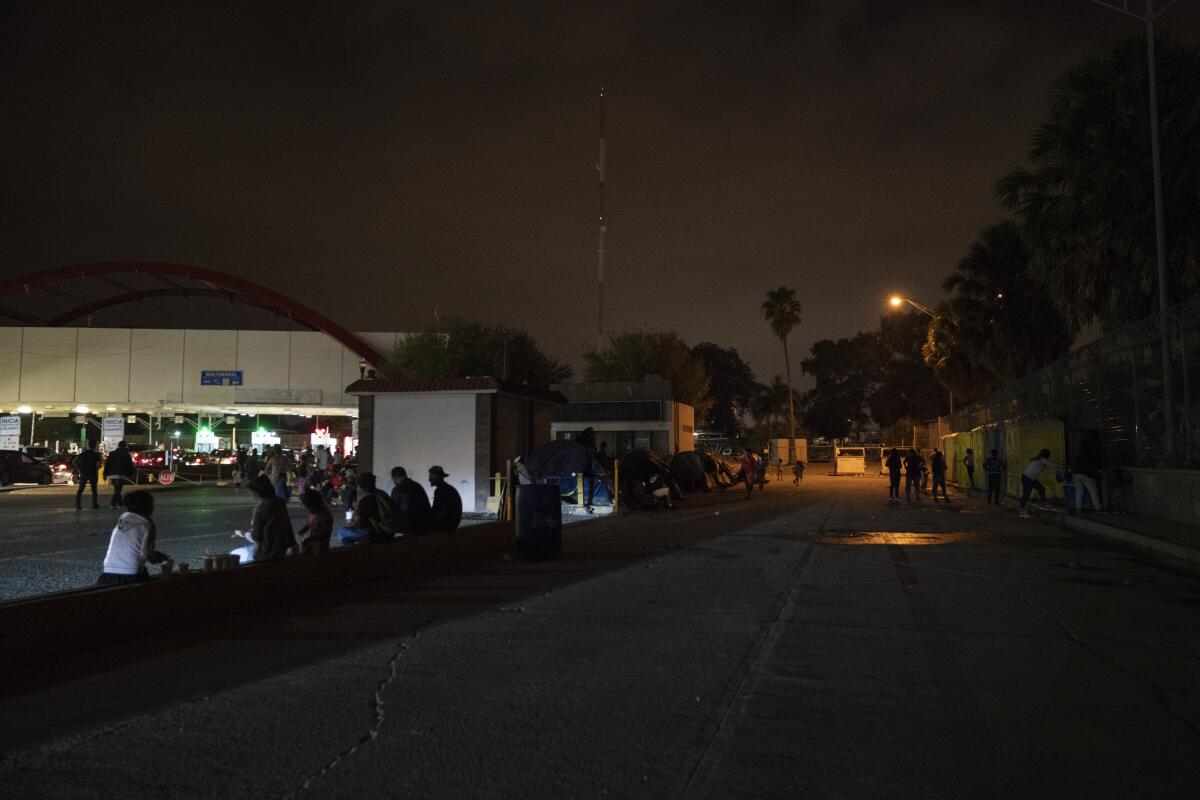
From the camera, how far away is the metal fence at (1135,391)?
1639 centimetres

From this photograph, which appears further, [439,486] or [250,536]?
[439,486]

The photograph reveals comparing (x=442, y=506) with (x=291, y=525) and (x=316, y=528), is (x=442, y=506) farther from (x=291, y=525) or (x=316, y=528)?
(x=316, y=528)

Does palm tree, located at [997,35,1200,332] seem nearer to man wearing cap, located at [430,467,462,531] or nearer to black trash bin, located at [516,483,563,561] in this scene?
black trash bin, located at [516,483,563,561]

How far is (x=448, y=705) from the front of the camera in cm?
536

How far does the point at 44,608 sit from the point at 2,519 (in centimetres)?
1488

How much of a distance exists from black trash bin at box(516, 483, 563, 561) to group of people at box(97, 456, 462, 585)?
934 millimetres

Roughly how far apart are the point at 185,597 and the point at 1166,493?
56.7 ft

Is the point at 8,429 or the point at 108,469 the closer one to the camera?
the point at 108,469

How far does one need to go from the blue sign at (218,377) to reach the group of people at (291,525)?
54192 mm

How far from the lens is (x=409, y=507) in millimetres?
11531

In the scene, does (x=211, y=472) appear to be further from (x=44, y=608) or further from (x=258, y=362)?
(x=44, y=608)

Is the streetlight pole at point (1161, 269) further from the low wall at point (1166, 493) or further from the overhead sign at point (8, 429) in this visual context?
the overhead sign at point (8, 429)

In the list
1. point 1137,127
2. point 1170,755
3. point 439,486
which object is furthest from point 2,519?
point 1137,127

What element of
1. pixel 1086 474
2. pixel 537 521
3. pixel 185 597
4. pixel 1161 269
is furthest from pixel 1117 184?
pixel 185 597
